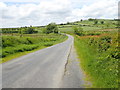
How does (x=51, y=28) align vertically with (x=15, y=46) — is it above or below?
above

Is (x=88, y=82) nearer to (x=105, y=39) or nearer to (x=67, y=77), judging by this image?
(x=67, y=77)

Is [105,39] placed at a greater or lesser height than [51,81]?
greater

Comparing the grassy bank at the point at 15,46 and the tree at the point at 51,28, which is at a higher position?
the tree at the point at 51,28

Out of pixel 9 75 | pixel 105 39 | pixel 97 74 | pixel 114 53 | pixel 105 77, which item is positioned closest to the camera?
pixel 105 77

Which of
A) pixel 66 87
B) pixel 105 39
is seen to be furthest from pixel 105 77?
pixel 105 39

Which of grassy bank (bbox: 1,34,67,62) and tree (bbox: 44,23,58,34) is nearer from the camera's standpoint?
grassy bank (bbox: 1,34,67,62)

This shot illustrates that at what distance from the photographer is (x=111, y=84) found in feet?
26.0

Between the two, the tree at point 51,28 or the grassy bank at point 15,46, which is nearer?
the grassy bank at point 15,46

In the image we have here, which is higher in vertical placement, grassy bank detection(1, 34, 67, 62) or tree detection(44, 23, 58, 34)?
tree detection(44, 23, 58, 34)

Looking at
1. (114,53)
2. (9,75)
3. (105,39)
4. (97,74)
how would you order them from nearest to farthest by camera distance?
(97,74), (9,75), (114,53), (105,39)

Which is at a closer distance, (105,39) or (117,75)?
(117,75)

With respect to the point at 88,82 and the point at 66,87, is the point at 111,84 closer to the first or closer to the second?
the point at 88,82

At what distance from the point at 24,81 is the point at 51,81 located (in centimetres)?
147

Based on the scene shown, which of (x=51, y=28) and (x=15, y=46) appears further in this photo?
(x=51, y=28)
